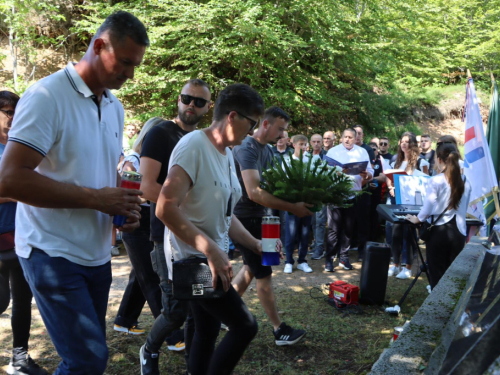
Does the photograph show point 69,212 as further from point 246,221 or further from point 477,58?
point 477,58

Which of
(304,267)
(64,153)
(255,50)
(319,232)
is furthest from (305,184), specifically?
(255,50)

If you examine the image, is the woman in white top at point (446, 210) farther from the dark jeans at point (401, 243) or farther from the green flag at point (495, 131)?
the dark jeans at point (401, 243)

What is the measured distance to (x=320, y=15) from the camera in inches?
584

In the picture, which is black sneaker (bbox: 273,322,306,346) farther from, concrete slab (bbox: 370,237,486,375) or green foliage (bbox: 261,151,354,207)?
concrete slab (bbox: 370,237,486,375)

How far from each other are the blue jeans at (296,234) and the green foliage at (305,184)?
12.6ft

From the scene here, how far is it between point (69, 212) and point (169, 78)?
13.0 m

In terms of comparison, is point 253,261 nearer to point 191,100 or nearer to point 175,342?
point 175,342

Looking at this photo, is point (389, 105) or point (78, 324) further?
point (389, 105)

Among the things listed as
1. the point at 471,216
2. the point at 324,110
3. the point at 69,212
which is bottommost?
the point at 471,216

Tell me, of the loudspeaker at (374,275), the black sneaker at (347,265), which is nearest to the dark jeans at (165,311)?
the loudspeaker at (374,275)

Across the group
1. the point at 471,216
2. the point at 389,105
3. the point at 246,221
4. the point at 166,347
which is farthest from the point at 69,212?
the point at 389,105

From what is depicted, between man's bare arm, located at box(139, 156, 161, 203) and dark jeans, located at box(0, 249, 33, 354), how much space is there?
3.66ft

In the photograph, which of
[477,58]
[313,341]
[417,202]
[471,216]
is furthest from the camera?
[477,58]

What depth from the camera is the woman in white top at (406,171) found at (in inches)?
292
